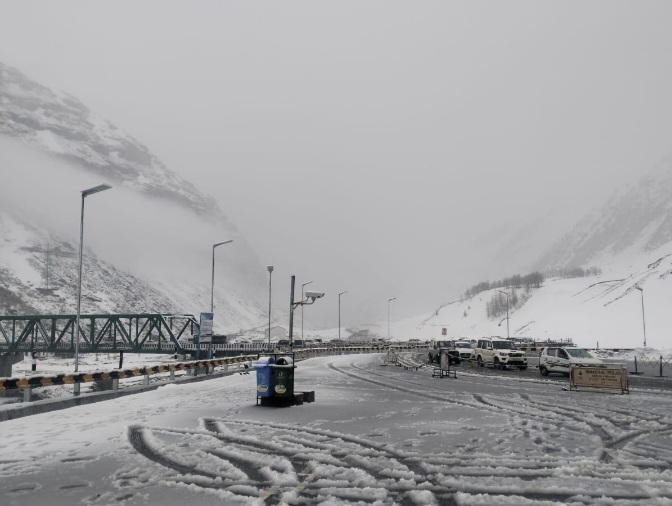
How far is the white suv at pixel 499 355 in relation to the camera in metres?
38.7

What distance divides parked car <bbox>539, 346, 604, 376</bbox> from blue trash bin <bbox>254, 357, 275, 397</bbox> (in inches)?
763

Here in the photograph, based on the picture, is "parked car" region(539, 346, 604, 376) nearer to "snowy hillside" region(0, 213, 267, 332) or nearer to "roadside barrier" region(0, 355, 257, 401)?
"roadside barrier" region(0, 355, 257, 401)

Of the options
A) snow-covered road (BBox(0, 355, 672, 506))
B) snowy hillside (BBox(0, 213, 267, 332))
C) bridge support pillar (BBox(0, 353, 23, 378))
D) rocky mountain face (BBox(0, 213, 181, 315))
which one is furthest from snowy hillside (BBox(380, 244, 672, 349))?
rocky mountain face (BBox(0, 213, 181, 315))

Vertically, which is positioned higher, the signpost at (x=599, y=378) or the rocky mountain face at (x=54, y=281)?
the rocky mountain face at (x=54, y=281)

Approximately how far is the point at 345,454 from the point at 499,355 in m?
32.2

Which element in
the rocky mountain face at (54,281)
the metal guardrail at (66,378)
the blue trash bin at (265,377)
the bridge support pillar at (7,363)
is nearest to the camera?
the metal guardrail at (66,378)

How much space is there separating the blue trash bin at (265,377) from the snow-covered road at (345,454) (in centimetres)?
58

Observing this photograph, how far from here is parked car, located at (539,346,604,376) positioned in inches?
1210

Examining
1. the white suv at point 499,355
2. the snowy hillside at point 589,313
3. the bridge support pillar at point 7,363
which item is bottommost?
the bridge support pillar at point 7,363

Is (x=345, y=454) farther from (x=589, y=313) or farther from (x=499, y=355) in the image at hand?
(x=589, y=313)

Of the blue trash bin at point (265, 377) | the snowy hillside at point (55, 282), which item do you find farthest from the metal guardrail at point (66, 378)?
the snowy hillside at point (55, 282)

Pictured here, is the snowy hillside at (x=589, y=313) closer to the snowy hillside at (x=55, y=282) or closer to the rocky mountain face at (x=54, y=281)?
the snowy hillside at (x=55, y=282)

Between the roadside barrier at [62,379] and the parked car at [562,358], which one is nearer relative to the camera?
the roadside barrier at [62,379]

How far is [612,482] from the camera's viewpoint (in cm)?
791
